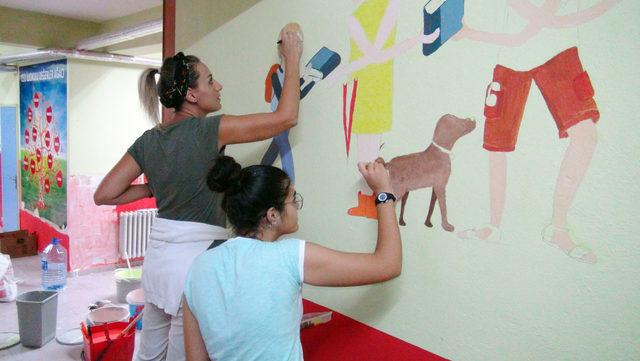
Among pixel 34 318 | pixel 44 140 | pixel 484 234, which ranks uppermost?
pixel 44 140

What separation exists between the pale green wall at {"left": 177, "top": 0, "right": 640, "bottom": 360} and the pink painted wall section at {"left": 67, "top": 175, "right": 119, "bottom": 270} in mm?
3881

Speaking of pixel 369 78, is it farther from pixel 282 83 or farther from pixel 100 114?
pixel 100 114

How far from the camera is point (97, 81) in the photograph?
467cm

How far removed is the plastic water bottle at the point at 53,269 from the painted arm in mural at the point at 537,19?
4415mm

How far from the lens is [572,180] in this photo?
0.93 metres

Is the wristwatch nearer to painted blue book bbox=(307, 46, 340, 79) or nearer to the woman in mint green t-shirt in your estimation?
the woman in mint green t-shirt

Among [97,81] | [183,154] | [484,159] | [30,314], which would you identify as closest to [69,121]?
[97,81]

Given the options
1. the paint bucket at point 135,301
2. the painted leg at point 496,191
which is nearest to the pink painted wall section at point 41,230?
the paint bucket at point 135,301

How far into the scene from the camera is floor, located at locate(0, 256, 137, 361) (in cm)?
310

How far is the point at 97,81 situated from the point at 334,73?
4.10 meters

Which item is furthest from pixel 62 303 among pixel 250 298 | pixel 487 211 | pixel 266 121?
pixel 487 211

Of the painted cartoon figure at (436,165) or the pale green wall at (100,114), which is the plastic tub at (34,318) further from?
the painted cartoon figure at (436,165)

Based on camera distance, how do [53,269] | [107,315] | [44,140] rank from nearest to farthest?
1. [107,315]
2. [53,269]
3. [44,140]

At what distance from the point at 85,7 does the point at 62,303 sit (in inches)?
107
